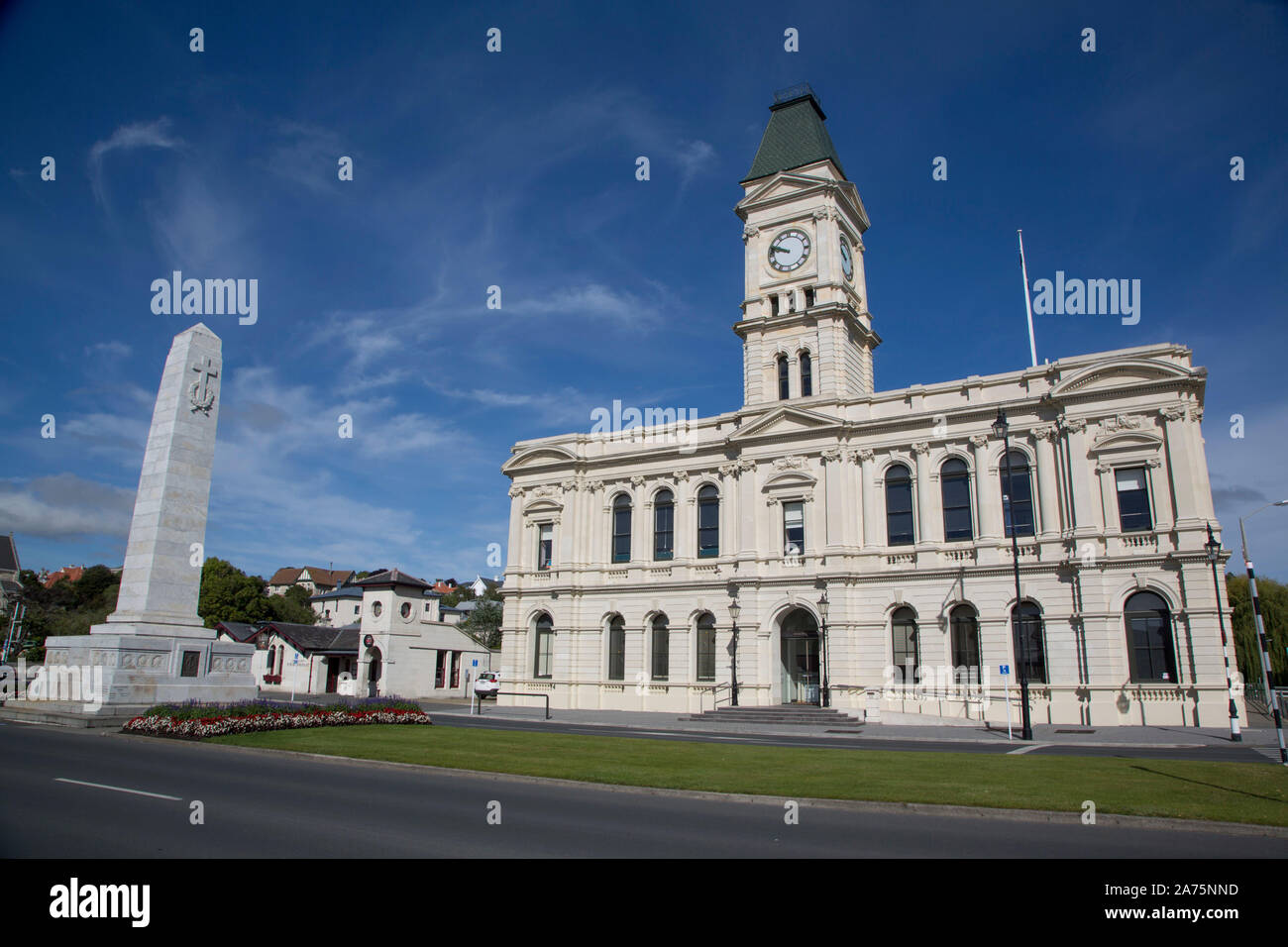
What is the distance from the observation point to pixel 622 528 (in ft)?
143

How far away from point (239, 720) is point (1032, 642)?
2826 centimetres

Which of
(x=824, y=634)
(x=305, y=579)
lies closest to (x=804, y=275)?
(x=824, y=634)

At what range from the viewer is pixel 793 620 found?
37.8 m

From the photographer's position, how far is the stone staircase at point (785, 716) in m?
31.5

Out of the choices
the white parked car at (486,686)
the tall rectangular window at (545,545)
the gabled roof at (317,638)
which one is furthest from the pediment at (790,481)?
the gabled roof at (317,638)

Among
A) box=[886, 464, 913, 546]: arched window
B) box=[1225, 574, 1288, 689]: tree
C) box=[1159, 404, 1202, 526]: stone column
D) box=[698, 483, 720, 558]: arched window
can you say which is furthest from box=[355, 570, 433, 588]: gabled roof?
box=[1225, 574, 1288, 689]: tree

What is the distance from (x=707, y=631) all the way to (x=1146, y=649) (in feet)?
59.2

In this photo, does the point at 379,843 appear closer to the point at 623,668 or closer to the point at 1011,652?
the point at 1011,652

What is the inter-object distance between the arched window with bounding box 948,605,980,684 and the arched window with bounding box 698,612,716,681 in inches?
425

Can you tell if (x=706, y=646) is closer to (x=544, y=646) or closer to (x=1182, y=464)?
(x=544, y=646)
